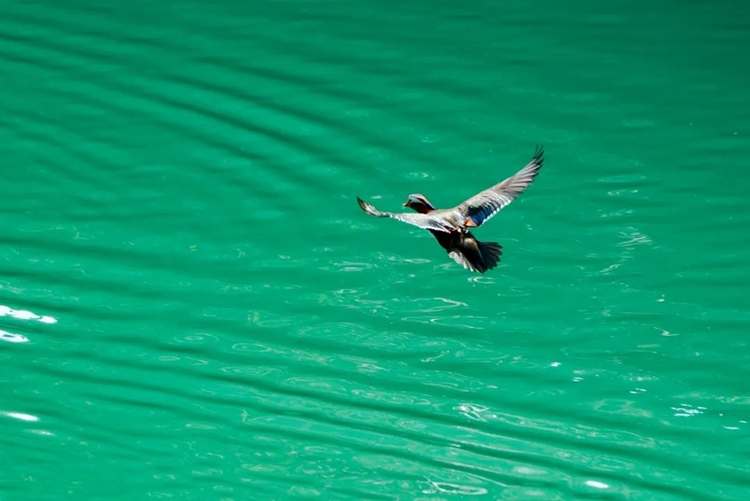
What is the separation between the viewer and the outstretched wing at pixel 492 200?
3246 mm

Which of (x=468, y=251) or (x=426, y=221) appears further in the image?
(x=468, y=251)

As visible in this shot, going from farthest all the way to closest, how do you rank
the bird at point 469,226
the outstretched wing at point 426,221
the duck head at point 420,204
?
the duck head at point 420,204 < the bird at point 469,226 < the outstretched wing at point 426,221

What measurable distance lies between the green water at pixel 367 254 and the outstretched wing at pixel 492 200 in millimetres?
502

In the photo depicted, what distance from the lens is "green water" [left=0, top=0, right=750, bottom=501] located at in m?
3.41

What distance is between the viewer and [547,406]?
3.47 metres

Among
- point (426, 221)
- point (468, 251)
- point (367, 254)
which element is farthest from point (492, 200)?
point (367, 254)

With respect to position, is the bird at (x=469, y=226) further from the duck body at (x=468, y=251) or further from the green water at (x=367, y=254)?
the green water at (x=367, y=254)

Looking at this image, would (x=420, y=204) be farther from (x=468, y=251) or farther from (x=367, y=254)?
(x=367, y=254)

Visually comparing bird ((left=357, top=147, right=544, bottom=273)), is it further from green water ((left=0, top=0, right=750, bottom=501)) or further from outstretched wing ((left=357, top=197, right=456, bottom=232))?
green water ((left=0, top=0, right=750, bottom=501))

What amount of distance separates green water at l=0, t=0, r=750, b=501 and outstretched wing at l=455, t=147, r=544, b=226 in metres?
0.50

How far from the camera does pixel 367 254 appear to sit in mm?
3961

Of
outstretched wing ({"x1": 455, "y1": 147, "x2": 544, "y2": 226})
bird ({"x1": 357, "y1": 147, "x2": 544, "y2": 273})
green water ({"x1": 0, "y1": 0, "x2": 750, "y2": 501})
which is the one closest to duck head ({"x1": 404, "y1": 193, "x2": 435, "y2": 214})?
bird ({"x1": 357, "y1": 147, "x2": 544, "y2": 273})

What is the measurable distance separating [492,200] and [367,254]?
772mm

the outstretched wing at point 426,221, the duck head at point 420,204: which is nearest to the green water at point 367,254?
the duck head at point 420,204
